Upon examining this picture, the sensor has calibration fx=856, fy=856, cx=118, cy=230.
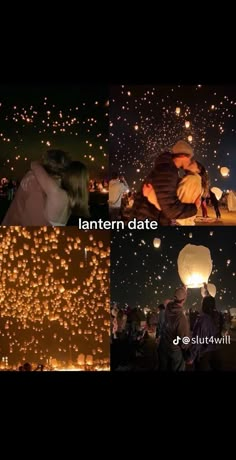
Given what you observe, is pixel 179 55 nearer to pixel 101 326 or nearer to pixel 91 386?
pixel 101 326

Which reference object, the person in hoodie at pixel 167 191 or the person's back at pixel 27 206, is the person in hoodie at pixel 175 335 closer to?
the person in hoodie at pixel 167 191

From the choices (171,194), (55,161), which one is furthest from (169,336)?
(55,161)

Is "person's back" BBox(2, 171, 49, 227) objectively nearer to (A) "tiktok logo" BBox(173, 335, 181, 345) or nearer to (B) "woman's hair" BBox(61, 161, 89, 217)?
(B) "woman's hair" BBox(61, 161, 89, 217)

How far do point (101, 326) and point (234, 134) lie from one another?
4.75 ft

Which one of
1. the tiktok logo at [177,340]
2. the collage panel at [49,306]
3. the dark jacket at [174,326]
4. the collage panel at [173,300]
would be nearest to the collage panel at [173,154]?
the collage panel at [173,300]

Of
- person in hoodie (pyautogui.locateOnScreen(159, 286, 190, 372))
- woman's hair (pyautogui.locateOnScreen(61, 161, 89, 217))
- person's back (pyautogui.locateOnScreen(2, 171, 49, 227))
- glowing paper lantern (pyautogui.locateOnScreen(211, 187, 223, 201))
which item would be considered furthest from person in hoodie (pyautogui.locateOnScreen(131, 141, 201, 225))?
person's back (pyautogui.locateOnScreen(2, 171, 49, 227))

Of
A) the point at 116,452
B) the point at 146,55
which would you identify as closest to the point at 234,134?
the point at 146,55

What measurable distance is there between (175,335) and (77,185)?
1.11 m

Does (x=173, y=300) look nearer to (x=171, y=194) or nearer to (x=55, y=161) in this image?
(x=171, y=194)

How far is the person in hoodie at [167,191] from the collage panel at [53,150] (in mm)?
246

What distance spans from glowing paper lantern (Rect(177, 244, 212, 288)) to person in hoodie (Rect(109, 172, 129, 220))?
48 centimetres

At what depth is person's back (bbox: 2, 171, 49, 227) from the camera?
5.27m

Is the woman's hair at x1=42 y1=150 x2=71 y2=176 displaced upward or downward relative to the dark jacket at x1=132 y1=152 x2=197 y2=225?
upward

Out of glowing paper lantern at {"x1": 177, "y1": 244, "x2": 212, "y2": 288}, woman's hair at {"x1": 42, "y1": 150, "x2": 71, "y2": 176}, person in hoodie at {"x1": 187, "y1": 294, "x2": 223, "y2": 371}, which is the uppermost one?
woman's hair at {"x1": 42, "y1": 150, "x2": 71, "y2": 176}
